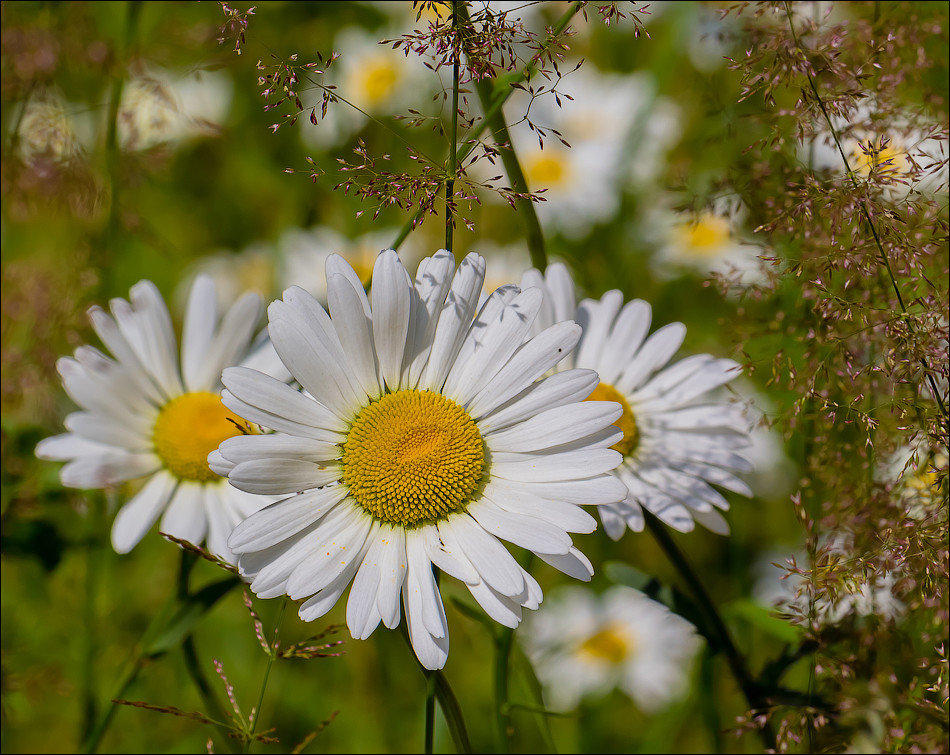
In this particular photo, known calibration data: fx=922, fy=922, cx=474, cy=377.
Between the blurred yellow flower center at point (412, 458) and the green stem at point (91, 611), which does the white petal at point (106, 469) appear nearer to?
the green stem at point (91, 611)

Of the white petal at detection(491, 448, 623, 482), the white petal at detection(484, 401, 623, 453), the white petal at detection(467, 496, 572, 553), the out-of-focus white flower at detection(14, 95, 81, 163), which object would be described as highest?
the out-of-focus white flower at detection(14, 95, 81, 163)

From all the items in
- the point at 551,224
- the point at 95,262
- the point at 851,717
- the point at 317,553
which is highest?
the point at 551,224

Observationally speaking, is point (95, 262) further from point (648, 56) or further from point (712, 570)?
point (648, 56)

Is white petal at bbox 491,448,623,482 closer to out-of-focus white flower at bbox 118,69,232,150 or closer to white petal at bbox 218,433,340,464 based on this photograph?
white petal at bbox 218,433,340,464

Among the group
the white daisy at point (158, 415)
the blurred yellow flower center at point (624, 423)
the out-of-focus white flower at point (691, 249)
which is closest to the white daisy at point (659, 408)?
the blurred yellow flower center at point (624, 423)

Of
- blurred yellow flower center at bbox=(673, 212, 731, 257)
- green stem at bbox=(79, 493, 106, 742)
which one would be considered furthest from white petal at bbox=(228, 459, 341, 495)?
blurred yellow flower center at bbox=(673, 212, 731, 257)

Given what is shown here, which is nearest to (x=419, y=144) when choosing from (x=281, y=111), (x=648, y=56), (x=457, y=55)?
(x=281, y=111)
